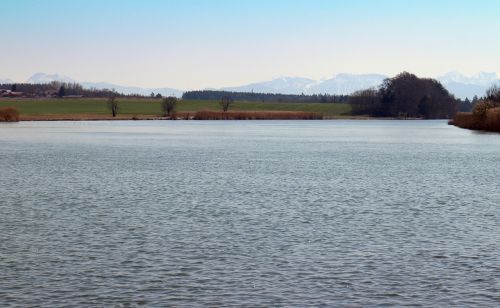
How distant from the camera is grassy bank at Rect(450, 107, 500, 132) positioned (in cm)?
9138

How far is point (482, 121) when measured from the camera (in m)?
102

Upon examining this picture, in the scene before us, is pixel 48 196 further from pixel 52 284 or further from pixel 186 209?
A: pixel 52 284

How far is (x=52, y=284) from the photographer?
14.8 m

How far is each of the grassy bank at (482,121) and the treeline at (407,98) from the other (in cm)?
6294

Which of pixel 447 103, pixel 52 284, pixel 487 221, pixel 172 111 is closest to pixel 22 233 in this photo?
pixel 52 284

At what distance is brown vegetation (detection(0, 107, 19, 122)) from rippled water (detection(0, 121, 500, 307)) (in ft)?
329


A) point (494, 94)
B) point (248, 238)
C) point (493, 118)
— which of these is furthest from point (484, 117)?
point (248, 238)

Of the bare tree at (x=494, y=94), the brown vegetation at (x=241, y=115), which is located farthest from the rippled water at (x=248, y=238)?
the brown vegetation at (x=241, y=115)

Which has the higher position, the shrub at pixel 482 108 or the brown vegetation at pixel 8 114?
the shrub at pixel 482 108

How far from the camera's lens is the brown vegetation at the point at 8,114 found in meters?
135

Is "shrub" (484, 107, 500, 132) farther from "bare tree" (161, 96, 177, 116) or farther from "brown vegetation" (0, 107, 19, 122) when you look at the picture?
"bare tree" (161, 96, 177, 116)

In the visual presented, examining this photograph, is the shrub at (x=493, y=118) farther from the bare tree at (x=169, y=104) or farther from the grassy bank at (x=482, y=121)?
the bare tree at (x=169, y=104)

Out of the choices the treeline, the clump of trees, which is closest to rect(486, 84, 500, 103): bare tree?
the clump of trees

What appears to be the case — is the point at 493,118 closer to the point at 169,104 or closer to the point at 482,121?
the point at 482,121
